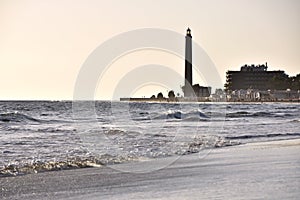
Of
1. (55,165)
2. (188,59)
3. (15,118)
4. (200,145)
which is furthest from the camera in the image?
(188,59)

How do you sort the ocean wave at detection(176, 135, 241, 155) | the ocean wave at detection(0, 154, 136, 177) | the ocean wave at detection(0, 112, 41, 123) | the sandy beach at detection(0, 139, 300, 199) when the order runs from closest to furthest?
the sandy beach at detection(0, 139, 300, 199) → the ocean wave at detection(0, 154, 136, 177) → the ocean wave at detection(176, 135, 241, 155) → the ocean wave at detection(0, 112, 41, 123)

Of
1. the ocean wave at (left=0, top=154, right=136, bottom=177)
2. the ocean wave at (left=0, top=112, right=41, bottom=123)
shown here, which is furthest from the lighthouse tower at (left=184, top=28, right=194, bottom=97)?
the ocean wave at (left=0, top=154, right=136, bottom=177)

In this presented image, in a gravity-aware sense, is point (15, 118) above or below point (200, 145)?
above

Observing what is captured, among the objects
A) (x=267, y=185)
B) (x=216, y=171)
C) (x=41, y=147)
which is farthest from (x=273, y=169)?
(x=41, y=147)

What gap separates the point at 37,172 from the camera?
35.1ft

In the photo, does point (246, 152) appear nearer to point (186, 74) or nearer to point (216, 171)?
point (216, 171)

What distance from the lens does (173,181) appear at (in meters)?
9.30

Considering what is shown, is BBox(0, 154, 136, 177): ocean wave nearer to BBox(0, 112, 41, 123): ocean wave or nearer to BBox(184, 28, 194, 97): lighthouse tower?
BBox(0, 112, 41, 123): ocean wave

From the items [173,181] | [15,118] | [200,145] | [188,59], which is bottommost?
[173,181]

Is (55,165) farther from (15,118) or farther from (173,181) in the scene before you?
(15,118)

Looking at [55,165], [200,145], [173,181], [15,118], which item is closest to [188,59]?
[15,118]

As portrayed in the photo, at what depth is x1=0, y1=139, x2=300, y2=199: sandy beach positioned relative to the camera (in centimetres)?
805

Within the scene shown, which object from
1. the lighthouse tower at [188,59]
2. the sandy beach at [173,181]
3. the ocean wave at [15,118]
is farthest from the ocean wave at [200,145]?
the lighthouse tower at [188,59]

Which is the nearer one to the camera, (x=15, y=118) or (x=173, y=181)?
(x=173, y=181)
